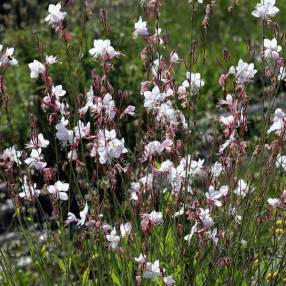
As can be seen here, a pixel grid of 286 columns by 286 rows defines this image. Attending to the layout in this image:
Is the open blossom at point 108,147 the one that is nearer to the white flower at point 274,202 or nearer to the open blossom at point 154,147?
the open blossom at point 154,147

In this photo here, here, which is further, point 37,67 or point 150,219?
→ point 37,67

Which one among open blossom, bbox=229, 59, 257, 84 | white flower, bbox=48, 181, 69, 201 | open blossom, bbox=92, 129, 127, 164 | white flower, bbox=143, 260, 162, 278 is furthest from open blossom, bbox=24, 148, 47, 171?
open blossom, bbox=229, 59, 257, 84

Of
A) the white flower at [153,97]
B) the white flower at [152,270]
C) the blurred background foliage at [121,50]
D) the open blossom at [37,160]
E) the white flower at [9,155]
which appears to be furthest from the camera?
the blurred background foliage at [121,50]

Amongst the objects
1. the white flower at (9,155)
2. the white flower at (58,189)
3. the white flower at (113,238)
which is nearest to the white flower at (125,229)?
the white flower at (113,238)

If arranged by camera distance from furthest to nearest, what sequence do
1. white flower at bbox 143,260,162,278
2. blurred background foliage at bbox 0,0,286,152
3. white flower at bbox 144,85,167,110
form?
blurred background foliage at bbox 0,0,286,152
white flower at bbox 144,85,167,110
white flower at bbox 143,260,162,278

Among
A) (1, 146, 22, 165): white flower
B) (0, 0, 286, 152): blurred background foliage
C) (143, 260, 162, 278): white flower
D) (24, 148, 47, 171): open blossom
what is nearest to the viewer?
(143, 260, 162, 278): white flower

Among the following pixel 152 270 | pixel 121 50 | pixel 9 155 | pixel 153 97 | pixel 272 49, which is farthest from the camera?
pixel 121 50

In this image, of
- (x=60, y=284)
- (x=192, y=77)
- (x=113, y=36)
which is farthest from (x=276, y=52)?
(x=113, y=36)

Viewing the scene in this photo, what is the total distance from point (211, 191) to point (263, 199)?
0.24 m

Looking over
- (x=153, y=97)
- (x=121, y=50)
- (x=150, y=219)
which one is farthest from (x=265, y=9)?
(x=121, y=50)

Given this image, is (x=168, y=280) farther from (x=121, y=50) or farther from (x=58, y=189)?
(x=121, y=50)

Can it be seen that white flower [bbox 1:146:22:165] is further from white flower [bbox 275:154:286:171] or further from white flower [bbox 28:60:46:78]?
white flower [bbox 275:154:286:171]

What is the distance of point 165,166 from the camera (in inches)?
108

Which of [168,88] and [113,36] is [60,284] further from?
[113,36]
